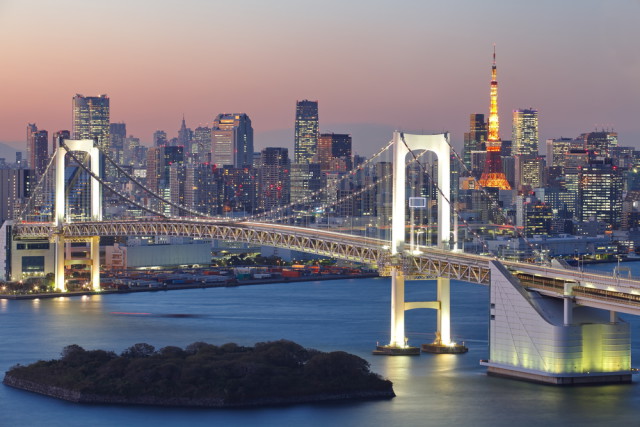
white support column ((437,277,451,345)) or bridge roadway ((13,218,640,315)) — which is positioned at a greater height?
bridge roadway ((13,218,640,315))

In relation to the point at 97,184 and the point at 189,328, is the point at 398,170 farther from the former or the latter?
the point at 97,184

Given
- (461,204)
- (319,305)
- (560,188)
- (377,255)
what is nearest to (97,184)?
(319,305)

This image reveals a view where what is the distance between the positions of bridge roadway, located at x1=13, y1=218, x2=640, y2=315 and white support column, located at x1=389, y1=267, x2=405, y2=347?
0.50ft

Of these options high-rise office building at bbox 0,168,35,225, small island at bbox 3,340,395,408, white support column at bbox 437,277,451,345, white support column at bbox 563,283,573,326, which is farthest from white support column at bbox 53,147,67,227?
high-rise office building at bbox 0,168,35,225

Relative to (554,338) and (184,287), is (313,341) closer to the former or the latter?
(554,338)

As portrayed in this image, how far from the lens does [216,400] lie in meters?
19.8

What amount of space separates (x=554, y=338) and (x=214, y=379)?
4.34m

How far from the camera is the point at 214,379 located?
20219 millimetres

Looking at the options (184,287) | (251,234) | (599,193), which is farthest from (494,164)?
(251,234)

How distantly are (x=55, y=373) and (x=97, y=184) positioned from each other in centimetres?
1795

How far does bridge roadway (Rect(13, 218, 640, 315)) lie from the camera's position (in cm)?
2045

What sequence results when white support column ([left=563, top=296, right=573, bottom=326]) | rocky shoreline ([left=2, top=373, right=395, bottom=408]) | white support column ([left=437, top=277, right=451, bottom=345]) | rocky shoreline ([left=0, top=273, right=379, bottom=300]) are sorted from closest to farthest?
rocky shoreline ([left=2, top=373, right=395, bottom=408])
white support column ([left=563, top=296, right=573, bottom=326])
white support column ([left=437, top=277, right=451, bottom=345])
rocky shoreline ([left=0, top=273, right=379, bottom=300])

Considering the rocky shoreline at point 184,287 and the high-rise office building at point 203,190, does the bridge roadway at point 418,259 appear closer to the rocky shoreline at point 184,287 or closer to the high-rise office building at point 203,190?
the rocky shoreline at point 184,287

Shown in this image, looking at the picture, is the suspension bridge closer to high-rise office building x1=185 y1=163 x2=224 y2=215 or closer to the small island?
the small island
